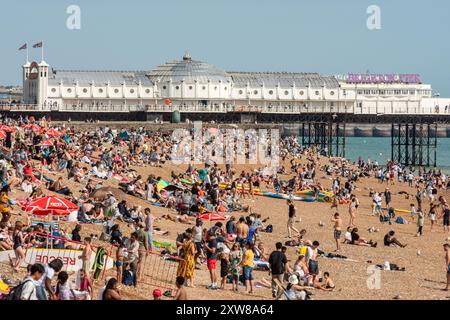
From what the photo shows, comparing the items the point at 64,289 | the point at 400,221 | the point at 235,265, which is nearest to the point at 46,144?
the point at 400,221

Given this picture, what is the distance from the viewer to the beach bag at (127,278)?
18.0 meters

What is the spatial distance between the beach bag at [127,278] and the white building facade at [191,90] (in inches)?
2513

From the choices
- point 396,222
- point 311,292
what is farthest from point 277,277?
point 396,222

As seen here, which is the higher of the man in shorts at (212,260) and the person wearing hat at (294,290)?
the man in shorts at (212,260)

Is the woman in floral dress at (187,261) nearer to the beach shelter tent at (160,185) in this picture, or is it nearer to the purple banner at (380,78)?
the beach shelter tent at (160,185)

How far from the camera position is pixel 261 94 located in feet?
301

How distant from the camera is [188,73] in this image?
298 feet

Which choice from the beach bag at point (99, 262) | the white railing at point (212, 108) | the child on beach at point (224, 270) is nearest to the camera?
the beach bag at point (99, 262)

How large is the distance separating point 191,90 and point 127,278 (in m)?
71.5

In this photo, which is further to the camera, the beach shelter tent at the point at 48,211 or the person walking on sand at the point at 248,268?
the beach shelter tent at the point at 48,211

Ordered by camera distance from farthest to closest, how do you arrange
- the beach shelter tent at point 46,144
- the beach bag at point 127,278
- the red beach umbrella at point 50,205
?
1. the beach shelter tent at point 46,144
2. the red beach umbrella at point 50,205
3. the beach bag at point 127,278

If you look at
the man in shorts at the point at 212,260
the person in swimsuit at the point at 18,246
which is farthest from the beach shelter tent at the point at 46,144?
the person in swimsuit at the point at 18,246
